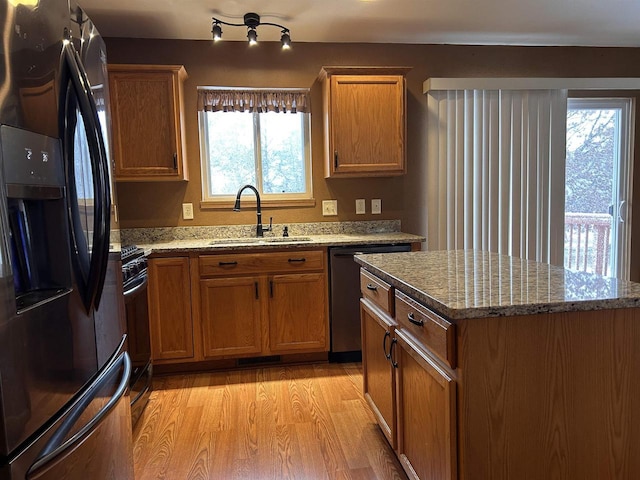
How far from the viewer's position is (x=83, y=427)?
1078 millimetres

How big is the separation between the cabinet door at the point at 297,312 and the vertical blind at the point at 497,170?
1.22m

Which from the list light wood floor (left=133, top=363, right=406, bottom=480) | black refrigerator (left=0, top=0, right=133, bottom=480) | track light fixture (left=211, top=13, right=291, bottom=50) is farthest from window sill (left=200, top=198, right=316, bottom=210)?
black refrigerator (left=0, top=0, right=133, bottom=480)

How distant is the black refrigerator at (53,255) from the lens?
0.84 metres

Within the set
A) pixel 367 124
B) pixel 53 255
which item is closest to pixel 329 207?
pixel 367 124

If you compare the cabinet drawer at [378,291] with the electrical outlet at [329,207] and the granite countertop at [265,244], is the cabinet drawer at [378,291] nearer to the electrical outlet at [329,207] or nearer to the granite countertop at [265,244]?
the granite countertop at [265,244]

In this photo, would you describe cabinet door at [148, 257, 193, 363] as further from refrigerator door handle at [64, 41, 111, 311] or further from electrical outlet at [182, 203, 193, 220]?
refrigerator door handle at [64, 41, 111, 311]

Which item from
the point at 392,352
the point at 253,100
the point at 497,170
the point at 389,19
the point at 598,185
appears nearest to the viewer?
the point at 392,352

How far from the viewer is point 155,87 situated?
2.86 metres

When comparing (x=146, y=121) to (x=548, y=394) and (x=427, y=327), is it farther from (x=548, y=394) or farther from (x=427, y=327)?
(x=548, y=394)

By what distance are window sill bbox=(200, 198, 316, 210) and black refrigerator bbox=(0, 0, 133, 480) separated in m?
2.00

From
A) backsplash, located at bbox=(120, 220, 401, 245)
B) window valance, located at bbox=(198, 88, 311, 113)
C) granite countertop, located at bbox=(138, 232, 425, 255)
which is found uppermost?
window valance, located at bbox=(198, 88, 311, 113)

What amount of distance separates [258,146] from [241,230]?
706 mm

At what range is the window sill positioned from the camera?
10.8 feet

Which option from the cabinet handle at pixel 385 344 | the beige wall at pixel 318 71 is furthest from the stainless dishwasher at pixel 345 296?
the cabinet handle at pixel 385 344
